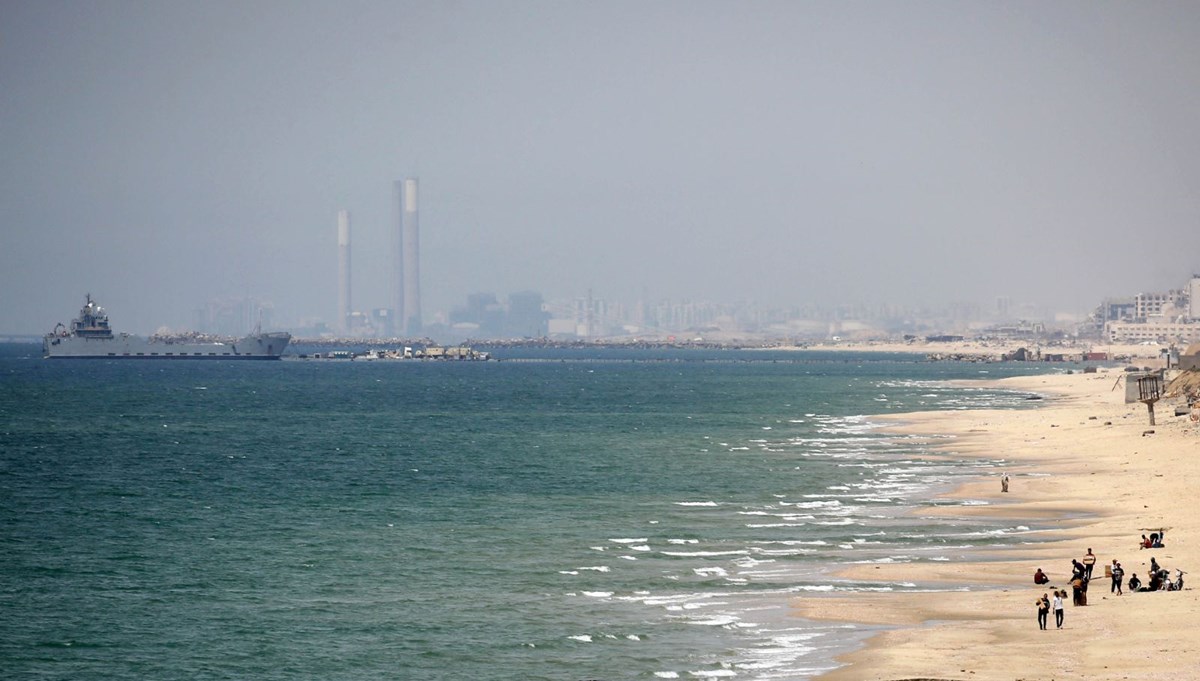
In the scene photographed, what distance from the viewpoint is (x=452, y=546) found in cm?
5053

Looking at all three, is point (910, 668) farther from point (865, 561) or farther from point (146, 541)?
point (146, 541)

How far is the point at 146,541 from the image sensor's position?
52.7 m

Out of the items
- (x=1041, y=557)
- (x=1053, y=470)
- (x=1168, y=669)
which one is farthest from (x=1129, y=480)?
(x=1168, y=669)

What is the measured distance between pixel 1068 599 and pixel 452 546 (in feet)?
73.6

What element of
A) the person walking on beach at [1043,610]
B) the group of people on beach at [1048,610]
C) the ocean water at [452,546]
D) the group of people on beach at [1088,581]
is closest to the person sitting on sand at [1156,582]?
the group of people on beach at [1088,581]

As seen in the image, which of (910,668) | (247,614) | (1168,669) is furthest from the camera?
(247,614)

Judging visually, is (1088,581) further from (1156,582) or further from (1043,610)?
(1043,610)

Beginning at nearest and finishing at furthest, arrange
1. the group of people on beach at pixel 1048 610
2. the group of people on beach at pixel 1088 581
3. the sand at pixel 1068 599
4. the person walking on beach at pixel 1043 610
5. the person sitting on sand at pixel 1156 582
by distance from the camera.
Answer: the sand at pixel 1068 599, the group of people on beach at pixel 1048 610, the person walking on beach at pixel 1043 610, the group of people on beach at pixel 1088 581, the person sitting on sand at pixel 1156 582

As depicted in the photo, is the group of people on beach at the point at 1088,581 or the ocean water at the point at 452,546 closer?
the group of people on beach at the point at 1088,581

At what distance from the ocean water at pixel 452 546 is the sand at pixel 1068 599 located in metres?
1.69

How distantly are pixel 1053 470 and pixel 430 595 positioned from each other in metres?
40.9

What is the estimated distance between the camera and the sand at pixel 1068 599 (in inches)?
1193

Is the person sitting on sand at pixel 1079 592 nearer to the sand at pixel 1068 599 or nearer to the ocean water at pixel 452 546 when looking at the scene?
the sand at pixel 1068 599

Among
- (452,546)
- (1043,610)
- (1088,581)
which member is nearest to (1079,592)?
(1088,581)
